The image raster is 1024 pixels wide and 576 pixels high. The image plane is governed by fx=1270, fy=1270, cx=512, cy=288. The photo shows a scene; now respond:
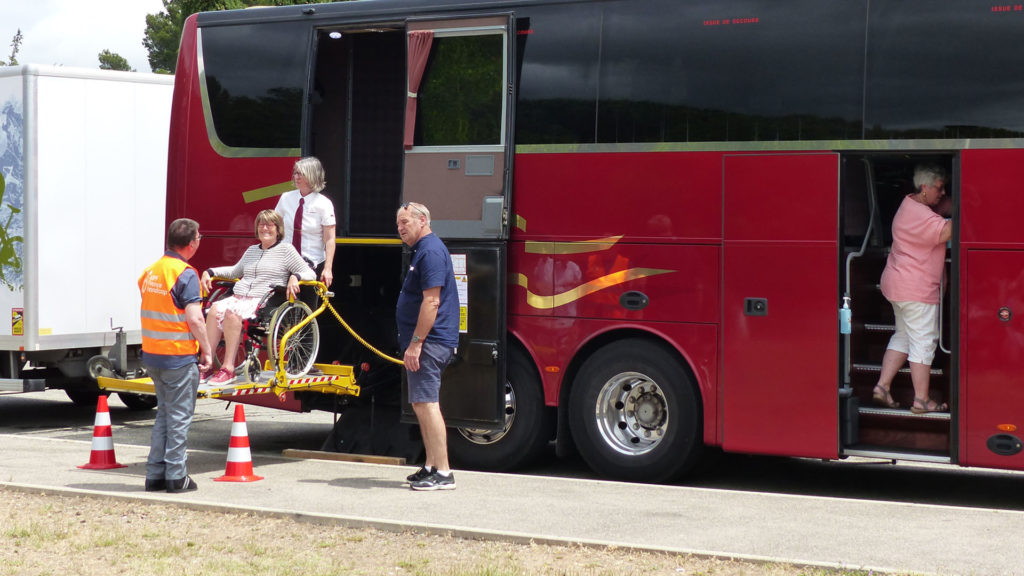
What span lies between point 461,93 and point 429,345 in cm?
228

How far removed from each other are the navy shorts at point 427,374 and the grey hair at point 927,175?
3488 mm

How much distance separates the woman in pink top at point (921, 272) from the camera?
8.73 m

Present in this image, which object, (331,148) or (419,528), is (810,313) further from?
(331,148)

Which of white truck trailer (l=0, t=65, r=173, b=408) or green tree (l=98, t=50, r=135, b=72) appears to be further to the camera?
green tree (l=98, t=50, r=135, b=72)

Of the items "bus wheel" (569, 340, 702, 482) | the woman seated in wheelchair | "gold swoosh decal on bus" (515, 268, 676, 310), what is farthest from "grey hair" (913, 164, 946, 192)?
the woman seated in wheelchair

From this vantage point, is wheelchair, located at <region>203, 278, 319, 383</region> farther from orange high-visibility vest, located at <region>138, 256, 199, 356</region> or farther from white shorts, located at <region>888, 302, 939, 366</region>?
white shorts, located at <region>888, 302, 939, 366</region>

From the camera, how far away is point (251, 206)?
1095cm

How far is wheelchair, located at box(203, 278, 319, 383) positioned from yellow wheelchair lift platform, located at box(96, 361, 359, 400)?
0.08 m

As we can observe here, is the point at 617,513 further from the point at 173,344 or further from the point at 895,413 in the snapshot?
the point at 173,344

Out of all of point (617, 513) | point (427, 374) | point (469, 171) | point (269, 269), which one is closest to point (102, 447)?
point (269, 269)

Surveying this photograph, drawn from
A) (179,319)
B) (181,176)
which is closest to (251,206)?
(181,176)

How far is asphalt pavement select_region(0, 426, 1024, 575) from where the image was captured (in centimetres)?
691

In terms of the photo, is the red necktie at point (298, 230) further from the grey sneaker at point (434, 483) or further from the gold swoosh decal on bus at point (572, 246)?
the grey sneaker at point (434, 483)

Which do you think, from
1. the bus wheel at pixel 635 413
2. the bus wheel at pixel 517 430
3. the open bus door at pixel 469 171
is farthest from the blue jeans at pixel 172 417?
the bus wheel at pixel 635 413
